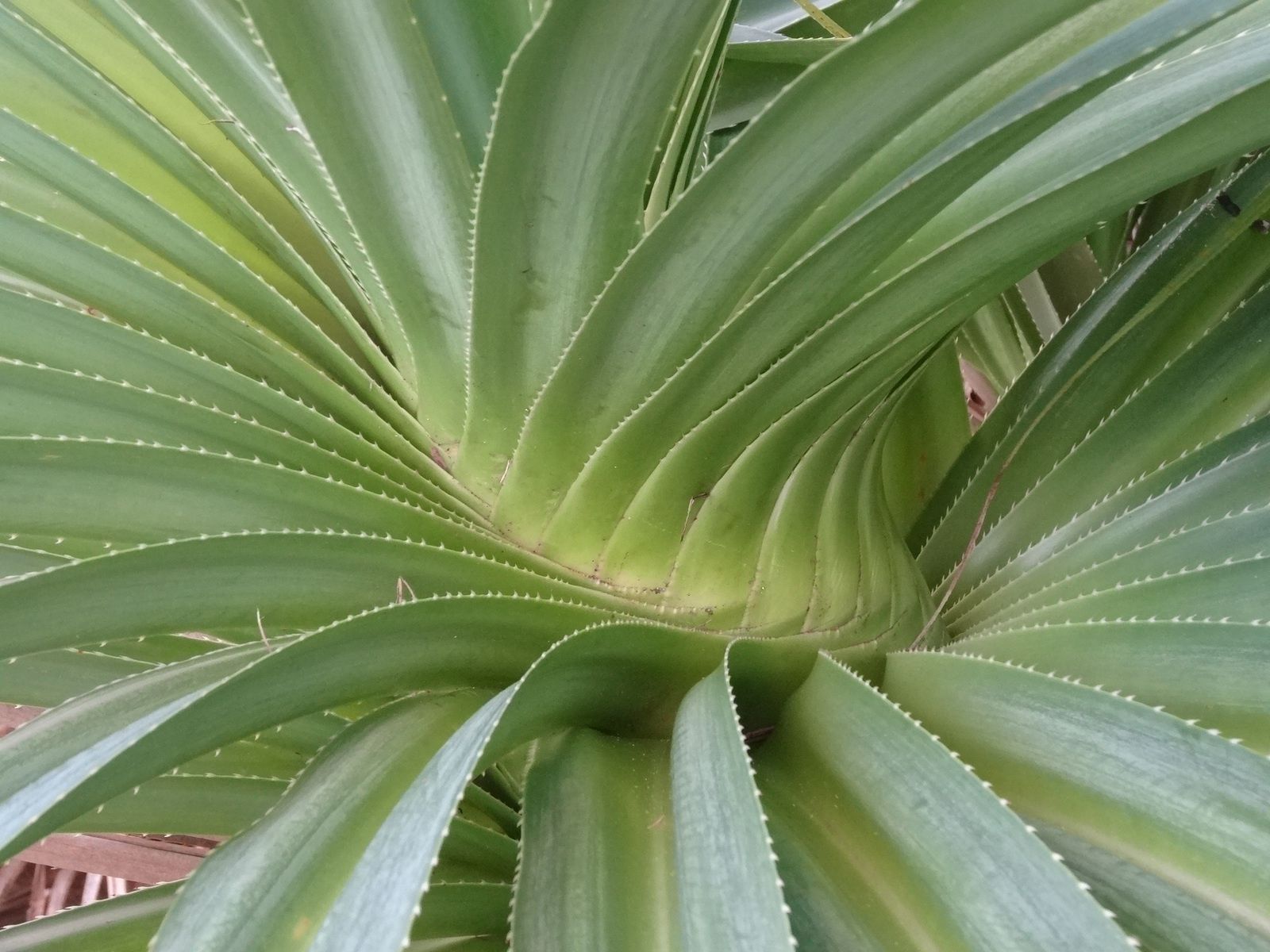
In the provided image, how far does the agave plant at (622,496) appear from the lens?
1.34ft

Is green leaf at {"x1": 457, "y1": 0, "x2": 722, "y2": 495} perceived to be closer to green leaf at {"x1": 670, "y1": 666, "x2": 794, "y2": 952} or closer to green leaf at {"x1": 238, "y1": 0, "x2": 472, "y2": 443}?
green leaf at {"x1": 238, "y1": 0, "x2": 472, "y2": 443}

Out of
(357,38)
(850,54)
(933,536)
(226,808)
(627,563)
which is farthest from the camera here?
(933,536)

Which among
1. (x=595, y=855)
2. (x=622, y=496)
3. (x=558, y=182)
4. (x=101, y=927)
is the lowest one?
(x=101, y=927)

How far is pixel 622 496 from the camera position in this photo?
1.97 ft

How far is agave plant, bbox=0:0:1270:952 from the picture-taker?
41 cm

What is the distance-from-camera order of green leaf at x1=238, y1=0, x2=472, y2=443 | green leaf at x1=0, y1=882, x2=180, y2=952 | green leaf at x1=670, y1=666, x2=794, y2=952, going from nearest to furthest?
green leaf at x1=670, y1=666, x2=794, y2=952, green leaf at x1=238, y1=0, x2=472, y2=443, green leaf at x1=0, y1=882, x2=180, y2=952

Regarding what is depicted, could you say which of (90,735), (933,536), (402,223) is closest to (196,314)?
(402,223)

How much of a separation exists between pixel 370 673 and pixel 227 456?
161 mm

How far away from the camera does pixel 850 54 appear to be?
0.40 metres

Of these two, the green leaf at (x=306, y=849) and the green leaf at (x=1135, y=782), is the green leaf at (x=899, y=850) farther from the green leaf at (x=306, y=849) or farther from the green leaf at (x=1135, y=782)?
the green leaf at (x=306, y=849)

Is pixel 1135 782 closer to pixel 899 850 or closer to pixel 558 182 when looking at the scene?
pixel 899 850

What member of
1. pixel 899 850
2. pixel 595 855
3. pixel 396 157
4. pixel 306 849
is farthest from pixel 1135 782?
pixel 396 157

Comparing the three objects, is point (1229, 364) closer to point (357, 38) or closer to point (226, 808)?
point (357, 38)

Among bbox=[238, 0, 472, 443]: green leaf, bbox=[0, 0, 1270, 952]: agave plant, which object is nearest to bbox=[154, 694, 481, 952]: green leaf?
bbox=[0, 0, 1270, 952]: agave plant
